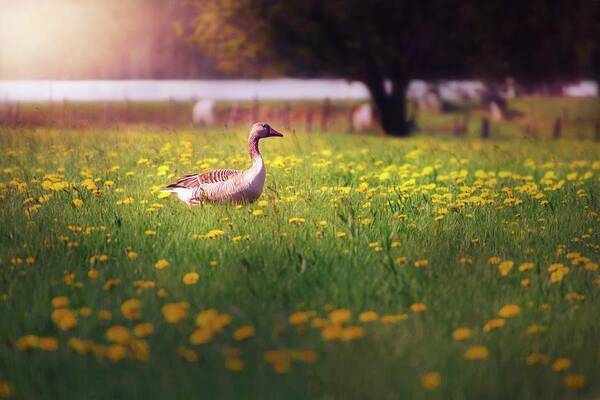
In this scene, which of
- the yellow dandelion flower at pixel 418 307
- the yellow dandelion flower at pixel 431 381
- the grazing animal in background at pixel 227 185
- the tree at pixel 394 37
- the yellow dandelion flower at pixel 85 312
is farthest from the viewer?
the tree at pixel 394 37

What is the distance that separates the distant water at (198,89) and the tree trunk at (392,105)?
2148 cm

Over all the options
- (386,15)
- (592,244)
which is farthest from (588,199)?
(386,15)

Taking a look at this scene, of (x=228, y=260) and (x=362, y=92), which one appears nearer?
(x=228, y=260)

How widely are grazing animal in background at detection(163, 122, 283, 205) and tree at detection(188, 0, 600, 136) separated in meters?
13.6

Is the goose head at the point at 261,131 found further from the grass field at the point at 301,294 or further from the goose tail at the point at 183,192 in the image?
the goose tail at the point at 183,192

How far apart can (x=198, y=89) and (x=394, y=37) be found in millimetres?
28635

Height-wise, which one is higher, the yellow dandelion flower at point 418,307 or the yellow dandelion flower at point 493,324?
the yellow dandelion flower at point 418,307

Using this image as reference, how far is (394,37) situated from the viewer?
74.5 feet

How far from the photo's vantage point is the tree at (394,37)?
2188 centimetres

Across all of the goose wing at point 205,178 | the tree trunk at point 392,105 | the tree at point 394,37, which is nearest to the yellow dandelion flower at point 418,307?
the goose wing at point 205,178

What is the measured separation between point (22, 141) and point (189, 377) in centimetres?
1151

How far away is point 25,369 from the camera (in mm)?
4344

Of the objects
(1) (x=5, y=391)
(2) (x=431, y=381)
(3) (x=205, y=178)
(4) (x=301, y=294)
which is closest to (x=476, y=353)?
(2) (x=431, y=381)

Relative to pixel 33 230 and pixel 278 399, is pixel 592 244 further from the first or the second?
pixel 33 230
